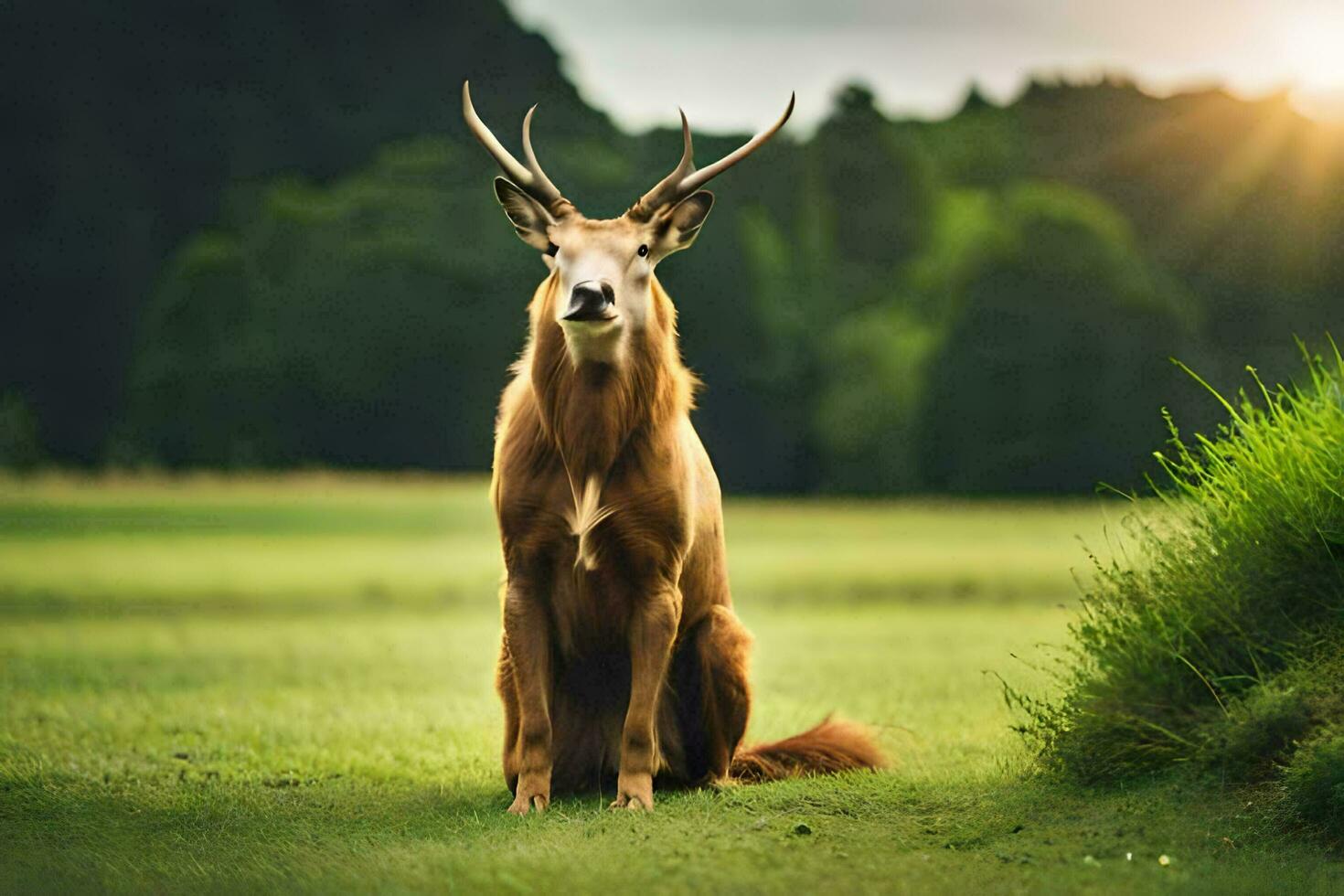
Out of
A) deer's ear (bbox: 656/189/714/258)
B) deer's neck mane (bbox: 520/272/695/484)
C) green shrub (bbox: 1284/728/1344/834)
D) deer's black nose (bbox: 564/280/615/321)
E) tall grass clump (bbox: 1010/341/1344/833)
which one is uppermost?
deer's ear (bbox: 656/189/714/258)

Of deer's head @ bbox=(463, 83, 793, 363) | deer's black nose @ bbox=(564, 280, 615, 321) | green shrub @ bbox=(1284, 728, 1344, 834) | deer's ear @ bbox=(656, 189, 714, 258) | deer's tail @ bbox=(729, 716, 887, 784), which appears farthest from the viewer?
deer's tail @ bbox=(729, 716, 887, 784)

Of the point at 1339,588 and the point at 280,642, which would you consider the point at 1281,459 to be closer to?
the point at 1339,588

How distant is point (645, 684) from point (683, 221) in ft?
7.31

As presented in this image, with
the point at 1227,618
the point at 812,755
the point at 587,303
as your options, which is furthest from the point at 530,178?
the point at 1227,618

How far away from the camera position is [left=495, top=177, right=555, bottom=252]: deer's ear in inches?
282

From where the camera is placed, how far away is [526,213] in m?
7.18

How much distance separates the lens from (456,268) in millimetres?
33125

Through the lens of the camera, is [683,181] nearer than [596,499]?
No

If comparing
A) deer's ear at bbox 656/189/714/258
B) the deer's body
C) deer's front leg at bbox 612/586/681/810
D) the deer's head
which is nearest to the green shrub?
the deer's body

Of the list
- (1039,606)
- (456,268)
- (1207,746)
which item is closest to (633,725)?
(1207,746)

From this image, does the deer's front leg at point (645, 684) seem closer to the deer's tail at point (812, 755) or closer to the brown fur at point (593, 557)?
the brown fur at point (593, 557)

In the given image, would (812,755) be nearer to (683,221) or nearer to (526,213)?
(683,221)

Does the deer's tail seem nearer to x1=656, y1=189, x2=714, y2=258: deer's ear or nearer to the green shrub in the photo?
the green shrub

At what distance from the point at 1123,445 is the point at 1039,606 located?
10.5 metres
